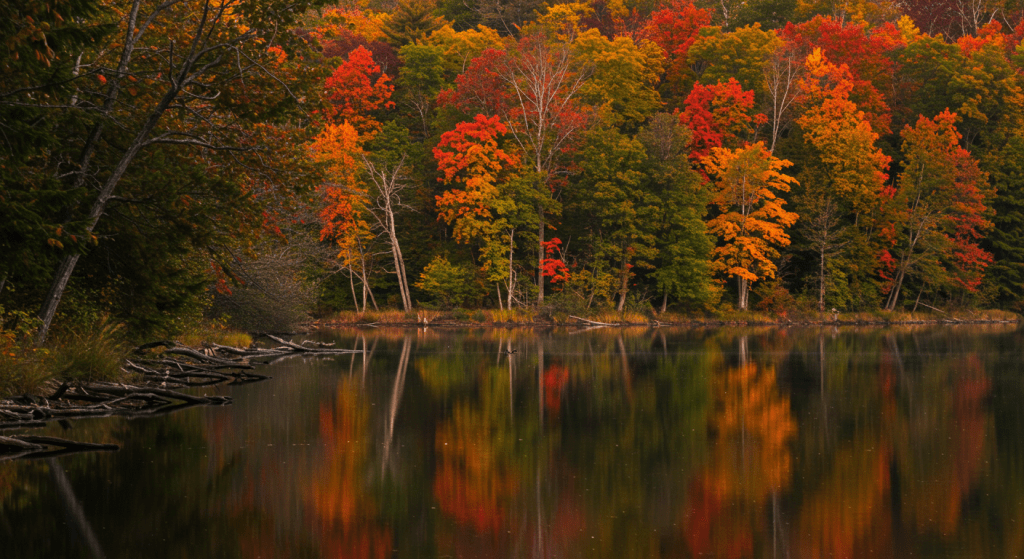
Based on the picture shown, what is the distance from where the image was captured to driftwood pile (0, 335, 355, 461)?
37.5ft

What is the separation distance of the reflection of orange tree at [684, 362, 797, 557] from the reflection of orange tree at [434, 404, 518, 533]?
5.73 feet

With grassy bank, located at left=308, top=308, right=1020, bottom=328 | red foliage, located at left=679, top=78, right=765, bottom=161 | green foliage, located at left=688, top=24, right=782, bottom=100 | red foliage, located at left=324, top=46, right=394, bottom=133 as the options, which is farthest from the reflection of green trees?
green foliage, located at left=688, top=24, right=782, bottom=100

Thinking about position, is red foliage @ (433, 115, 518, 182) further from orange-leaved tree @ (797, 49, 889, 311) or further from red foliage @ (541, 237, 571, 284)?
orange-leaved tree @ (797, 49, 889, 311)

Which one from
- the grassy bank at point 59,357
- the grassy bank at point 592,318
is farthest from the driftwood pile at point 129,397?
the grassy bank at point 592,318

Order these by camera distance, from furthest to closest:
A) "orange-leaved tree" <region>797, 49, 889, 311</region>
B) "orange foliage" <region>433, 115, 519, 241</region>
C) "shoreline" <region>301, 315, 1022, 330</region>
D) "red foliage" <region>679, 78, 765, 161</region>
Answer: "red foliage" <region>679, 78, 765, 161</region> → "orange-leaved tree" <region>797, 49, 889, 311</region> → "orange foliage" <region>433, 115, 519, 241</region> → "shoreline" <region>301, 315, 1022, 330</region>

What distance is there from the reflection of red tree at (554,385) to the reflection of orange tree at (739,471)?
268 centimetres

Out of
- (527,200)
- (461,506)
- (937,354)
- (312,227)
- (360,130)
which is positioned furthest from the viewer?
(360,130)

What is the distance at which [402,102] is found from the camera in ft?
191

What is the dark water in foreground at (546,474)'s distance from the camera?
25.0ft

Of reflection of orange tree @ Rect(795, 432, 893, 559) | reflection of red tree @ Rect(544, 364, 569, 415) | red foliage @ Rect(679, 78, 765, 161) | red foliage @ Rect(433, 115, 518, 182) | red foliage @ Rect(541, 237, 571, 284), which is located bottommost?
reflection of orange tree @ Rect(795, 432, 893, 559)

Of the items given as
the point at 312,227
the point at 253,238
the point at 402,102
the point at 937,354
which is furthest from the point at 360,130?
the point at 253,238

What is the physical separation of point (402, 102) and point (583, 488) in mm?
50965

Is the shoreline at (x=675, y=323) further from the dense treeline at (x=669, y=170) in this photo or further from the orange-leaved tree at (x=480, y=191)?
the orange-leaved tree at (x=480, y=191)

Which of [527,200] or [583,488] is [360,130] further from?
[583,488]
